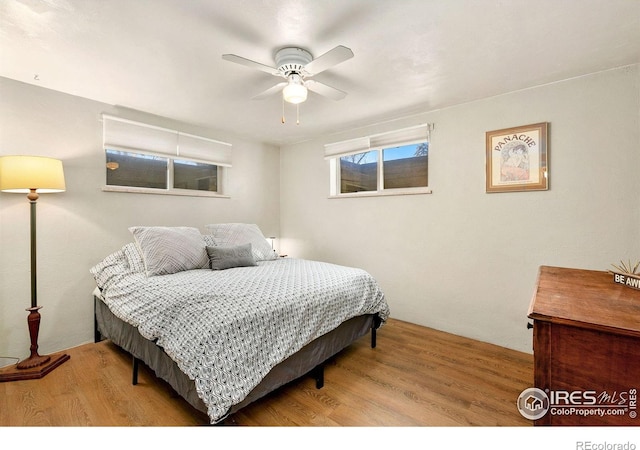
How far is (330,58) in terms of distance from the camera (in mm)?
1644

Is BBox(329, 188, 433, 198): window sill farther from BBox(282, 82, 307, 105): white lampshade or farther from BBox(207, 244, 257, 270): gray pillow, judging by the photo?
BBox(282, 82, 307, 105): white lampshade

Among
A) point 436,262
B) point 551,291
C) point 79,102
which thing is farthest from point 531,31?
point 79,102

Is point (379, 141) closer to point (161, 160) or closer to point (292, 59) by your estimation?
point (292, 59)

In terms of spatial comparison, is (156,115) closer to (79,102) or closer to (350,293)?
(79,102)

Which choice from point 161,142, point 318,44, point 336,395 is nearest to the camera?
point 318,44

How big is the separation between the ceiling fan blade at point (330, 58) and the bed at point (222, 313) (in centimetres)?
148

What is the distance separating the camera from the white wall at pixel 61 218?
2281 mm

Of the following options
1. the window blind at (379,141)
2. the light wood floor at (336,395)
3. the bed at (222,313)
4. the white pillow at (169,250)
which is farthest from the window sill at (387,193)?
the white pillow at (169,250)

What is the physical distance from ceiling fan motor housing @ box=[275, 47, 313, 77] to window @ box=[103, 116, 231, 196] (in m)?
1.92

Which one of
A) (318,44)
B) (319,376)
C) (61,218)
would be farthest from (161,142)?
(319,376)

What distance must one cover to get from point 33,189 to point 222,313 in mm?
1877

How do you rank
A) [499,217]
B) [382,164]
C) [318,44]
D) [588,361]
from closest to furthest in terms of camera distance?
[588,361] < [318,44] < [499,217] < [382,164]

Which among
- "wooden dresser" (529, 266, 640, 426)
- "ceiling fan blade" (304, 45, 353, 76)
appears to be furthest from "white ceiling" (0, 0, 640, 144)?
"wooden dresser" (529, 266, 640, 426)
